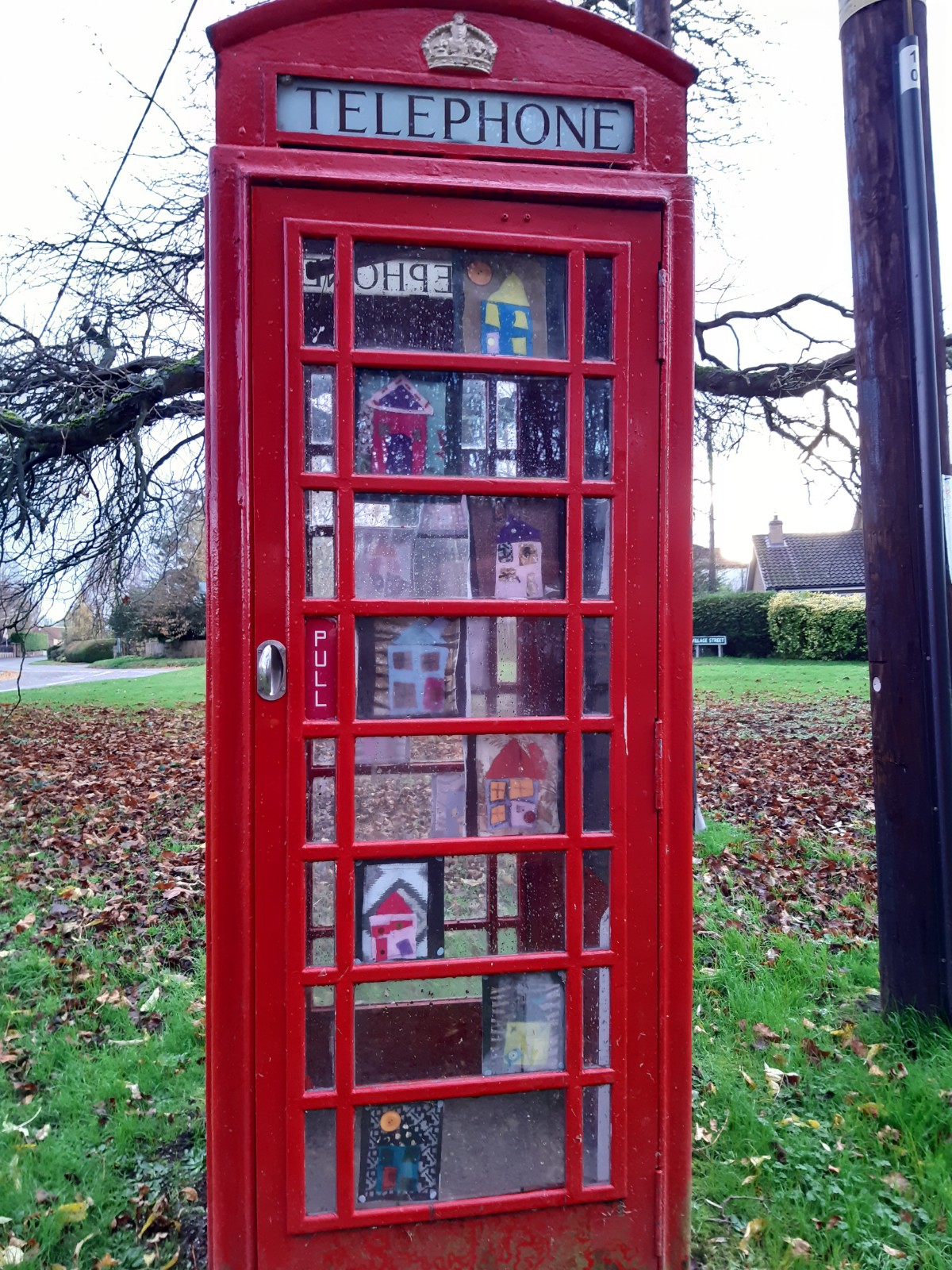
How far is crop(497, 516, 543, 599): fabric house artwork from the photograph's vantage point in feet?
6.84

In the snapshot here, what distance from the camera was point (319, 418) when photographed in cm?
197

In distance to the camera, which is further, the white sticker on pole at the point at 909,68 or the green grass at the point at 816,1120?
the white sticker on pole at the point at 909,68

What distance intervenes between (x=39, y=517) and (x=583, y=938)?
6.17m

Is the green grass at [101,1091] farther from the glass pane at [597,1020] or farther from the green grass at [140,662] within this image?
the green grass at [140,662]

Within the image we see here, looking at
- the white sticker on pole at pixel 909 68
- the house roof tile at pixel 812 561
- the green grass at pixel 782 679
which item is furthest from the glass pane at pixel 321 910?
the house roof tile at pixel 812 561

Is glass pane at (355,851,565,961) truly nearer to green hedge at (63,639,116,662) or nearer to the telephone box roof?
the telephone box roof

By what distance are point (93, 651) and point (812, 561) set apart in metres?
30.5

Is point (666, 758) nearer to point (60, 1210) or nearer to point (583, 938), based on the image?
point (583, 938)

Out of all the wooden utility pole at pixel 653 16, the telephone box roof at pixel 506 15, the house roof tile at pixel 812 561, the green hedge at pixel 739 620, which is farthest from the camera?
the house roof tile at pixel 812 561

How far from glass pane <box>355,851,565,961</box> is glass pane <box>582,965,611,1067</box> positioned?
0.11m

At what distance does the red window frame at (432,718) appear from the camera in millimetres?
1934

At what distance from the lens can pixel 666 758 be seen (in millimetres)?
2059

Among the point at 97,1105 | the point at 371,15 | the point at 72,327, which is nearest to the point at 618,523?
the point at 371,15

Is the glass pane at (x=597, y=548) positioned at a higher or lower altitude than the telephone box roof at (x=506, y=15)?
lower
